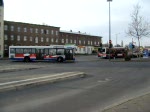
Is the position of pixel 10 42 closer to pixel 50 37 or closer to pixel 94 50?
pixel 50 37

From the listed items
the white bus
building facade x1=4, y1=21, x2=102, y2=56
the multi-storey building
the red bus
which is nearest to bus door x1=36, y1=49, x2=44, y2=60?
the white bus

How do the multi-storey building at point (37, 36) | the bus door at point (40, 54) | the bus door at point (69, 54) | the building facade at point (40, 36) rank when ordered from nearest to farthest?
the bus door at point (69, 54), the bus door at point (40, 54), the multi-storey building at point (37, 36), the building facade at point (40, 36)

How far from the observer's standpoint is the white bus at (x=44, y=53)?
4956 cm

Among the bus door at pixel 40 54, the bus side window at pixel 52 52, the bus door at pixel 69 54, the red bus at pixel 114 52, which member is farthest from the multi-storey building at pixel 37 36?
the bus door at pixel 69 54

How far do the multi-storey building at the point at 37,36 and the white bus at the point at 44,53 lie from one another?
39.1m

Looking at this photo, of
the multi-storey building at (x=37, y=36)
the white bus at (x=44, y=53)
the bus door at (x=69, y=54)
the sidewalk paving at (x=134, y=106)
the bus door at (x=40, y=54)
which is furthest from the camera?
the multi-storey building at (x=37, y=36)

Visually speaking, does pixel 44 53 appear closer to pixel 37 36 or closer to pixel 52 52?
pixel 52 52

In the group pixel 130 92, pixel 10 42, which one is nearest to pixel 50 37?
pixel 10 42

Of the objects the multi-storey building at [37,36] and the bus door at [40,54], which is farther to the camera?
the multi-storey building at [37,36]

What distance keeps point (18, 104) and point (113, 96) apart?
379 cm

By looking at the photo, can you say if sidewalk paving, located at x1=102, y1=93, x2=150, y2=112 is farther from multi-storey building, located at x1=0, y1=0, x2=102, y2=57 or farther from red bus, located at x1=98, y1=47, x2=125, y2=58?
multi-storey building, located at x1=0, y1=0, x2=102, y2=57

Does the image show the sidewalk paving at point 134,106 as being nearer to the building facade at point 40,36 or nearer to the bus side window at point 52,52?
the bus side window at point 52,52

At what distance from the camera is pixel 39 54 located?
50.2 m

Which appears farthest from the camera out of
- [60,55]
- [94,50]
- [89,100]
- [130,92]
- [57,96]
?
[94,50]
